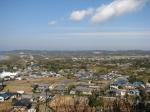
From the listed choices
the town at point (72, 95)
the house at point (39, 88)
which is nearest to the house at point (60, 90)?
the town at point (72, 95)

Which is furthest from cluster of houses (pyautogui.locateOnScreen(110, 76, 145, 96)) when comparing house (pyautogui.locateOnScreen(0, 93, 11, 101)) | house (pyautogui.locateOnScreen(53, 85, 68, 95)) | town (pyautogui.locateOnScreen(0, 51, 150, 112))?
house (pyautogui.locateOnScreen(0, 93, 11, 101))

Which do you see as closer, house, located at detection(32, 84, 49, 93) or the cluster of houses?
the cluster of houses

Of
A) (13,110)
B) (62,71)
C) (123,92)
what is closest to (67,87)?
(123,92)

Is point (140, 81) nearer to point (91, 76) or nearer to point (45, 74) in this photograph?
point (91, 76)

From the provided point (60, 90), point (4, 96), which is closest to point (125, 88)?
point (60, 90)

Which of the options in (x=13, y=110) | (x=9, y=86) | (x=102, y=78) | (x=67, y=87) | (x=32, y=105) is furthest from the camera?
(x=102, y=78)

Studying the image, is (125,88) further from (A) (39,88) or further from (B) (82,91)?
(A) (39,88)

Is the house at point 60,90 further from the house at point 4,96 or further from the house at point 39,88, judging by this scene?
the house at point 4,96

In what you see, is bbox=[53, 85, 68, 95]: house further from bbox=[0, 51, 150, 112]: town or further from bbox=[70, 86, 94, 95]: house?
bbox=[70, 86, 94, 95]: house
